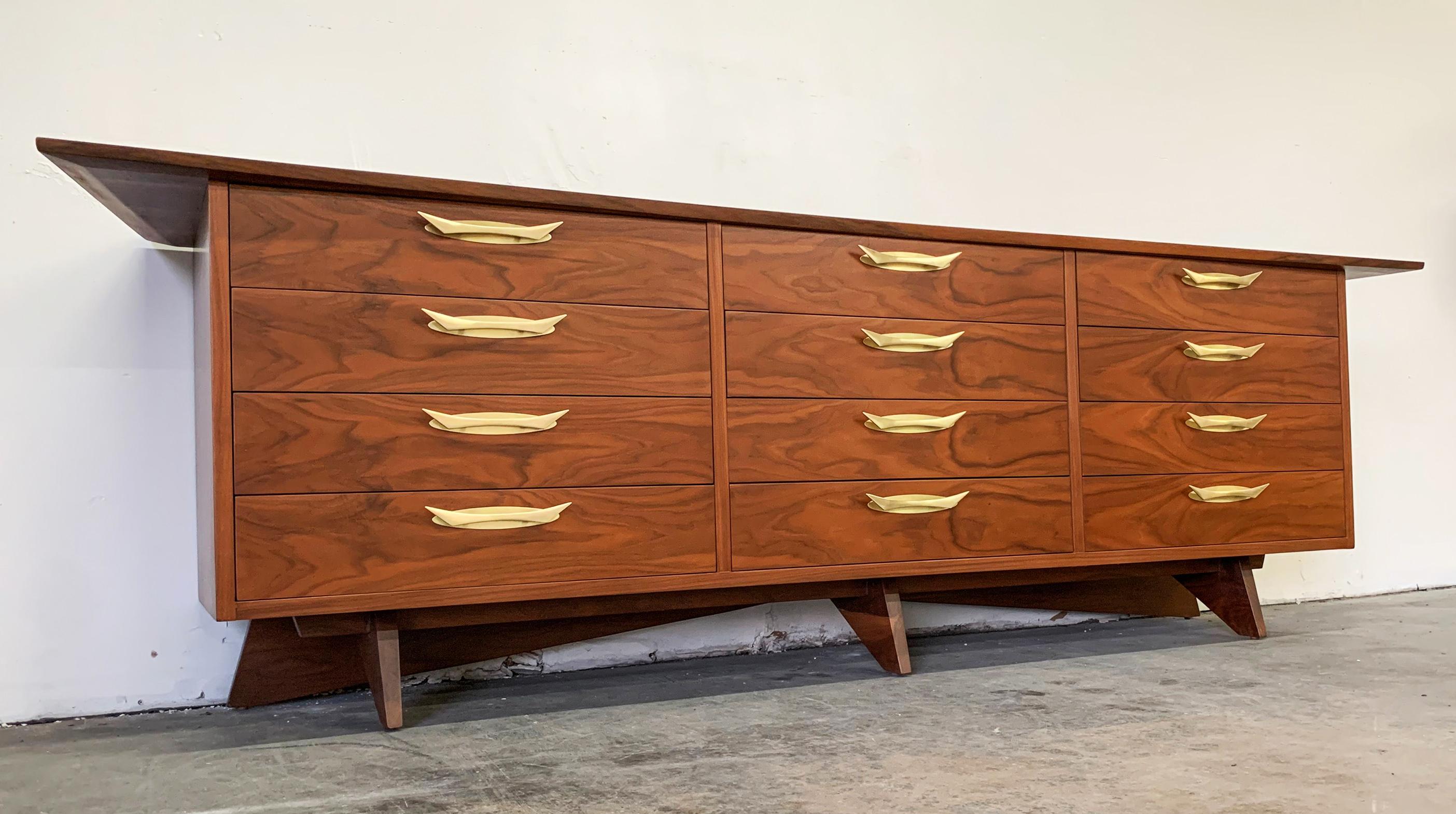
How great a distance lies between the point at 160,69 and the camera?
5.70 ft

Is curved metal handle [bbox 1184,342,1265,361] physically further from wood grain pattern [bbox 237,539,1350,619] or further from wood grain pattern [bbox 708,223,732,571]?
wood grain pattern [bbox 708,223,732,571]

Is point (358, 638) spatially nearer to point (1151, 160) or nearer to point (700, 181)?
point (700, 181)

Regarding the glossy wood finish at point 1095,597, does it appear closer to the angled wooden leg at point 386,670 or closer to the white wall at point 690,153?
the white wall at point 690,153

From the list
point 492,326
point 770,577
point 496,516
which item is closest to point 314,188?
point 492,326

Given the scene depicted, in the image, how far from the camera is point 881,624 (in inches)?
Answer: 68.8

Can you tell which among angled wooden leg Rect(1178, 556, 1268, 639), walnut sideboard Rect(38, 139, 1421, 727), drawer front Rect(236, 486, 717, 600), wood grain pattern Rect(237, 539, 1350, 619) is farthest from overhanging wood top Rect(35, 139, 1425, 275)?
angled wooden leg Rect(1178, 556, 1268, 639)

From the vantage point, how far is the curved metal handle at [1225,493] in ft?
6.18

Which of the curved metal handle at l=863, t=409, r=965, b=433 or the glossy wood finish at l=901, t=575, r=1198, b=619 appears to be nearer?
the curved metal handle at l=863, t=409, r=965, b=433

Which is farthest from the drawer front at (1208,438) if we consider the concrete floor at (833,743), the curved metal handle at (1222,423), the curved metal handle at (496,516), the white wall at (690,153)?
the curved metal handle at (496,516)

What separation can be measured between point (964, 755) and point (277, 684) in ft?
3.76

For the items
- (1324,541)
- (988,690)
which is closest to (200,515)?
(988,690)

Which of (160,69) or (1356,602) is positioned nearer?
(160,69)

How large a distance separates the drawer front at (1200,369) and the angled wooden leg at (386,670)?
4.13 ft

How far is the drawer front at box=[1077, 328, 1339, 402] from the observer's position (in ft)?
5.99
